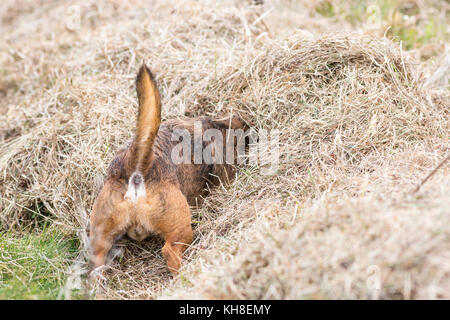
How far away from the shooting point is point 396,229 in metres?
1.99

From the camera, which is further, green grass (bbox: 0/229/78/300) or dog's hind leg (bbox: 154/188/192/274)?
dog's hind leg (bbox: 154/188/192/274)

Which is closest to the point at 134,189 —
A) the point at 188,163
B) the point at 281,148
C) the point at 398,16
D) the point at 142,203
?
the point at 142,203

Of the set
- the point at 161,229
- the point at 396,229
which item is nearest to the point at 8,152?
the point at 161,229

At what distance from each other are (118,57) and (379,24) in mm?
2776

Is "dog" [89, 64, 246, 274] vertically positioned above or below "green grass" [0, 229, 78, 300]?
above

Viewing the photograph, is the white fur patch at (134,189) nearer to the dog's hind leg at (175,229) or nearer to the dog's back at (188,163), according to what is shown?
the dog's back at (188,163)

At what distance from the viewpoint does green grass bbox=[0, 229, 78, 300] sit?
2.48 m

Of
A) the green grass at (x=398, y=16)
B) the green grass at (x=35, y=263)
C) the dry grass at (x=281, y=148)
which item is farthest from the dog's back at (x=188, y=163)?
the green grass at (x=398, y=16)

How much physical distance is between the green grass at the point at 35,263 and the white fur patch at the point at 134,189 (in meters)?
0.62

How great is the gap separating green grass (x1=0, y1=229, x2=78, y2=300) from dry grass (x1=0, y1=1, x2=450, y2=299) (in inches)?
5.0

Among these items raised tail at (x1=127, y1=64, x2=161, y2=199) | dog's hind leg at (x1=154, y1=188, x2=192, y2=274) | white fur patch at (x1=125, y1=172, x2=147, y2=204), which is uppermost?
raised tail at (x1=127, y1=64, x2=161, y2=199)

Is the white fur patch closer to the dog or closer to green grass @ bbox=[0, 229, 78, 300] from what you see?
the dog

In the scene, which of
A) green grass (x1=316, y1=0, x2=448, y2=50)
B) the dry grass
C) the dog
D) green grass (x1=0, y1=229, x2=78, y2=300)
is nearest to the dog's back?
the dog
